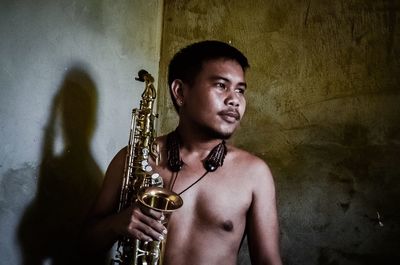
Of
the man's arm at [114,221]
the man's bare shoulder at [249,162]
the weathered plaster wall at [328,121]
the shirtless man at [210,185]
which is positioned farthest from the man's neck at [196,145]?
the weathered plaster wall at [328,121]

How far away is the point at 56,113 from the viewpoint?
2355mm

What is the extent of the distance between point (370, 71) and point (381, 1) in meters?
0.58

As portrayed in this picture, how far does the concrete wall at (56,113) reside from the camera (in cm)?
204

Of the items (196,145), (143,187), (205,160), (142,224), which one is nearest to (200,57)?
(196,145)

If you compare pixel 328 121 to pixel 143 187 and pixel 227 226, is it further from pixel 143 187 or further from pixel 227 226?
pixel 143 187

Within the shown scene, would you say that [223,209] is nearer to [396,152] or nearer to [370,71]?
[396,152]

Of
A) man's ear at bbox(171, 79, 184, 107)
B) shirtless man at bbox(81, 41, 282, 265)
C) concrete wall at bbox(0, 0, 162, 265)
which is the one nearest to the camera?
concrete wall at bbox(0, 0, 162, 265)

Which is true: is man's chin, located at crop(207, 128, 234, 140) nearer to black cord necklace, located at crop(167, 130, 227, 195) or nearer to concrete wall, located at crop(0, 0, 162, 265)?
black cord necklace, located at crop(167, 130, 227, 195)

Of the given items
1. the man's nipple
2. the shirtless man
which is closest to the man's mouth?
the shirtless man

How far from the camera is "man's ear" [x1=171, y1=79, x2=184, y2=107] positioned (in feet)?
8.73

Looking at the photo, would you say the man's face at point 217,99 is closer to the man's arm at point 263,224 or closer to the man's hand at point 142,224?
the man's arm at point 263,224

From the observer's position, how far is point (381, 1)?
2.83 m

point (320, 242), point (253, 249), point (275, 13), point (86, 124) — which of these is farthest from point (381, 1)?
point (86, 124)

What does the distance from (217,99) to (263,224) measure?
0.88 metres
